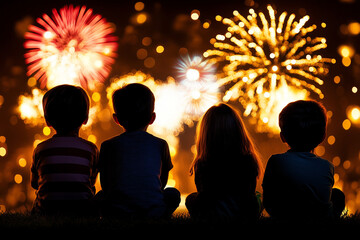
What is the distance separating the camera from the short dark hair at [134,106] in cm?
249

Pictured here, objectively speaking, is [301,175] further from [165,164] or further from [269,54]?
[269,54]

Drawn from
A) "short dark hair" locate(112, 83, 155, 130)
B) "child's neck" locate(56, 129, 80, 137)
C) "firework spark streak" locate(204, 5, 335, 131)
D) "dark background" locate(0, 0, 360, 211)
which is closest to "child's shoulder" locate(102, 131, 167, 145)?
"short dark hair" locate(112, 83, 155, 130)

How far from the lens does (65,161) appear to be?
7.71ft

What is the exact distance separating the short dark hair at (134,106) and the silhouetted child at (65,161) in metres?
0.22

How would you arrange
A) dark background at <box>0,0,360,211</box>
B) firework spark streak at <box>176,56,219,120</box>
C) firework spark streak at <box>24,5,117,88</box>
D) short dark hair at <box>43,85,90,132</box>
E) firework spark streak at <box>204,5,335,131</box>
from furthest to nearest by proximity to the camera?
dark background at <box>0,0,360,211</box> < firework spark streak at <box>176,56,219,120</box> < firework spark streak at <box>24,5,117,88</box> < firework spark streak at <box>204,5,335,131</box> < short dark hair at <box>43,85,90,132</box>

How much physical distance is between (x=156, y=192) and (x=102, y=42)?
671 cm

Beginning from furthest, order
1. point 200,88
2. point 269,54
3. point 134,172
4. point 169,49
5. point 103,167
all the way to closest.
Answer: point 169,49, point 200,88, point 269,54, point 103,167, point 134,172

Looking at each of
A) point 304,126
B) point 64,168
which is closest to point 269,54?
point 304,126

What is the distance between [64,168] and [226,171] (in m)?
0.95

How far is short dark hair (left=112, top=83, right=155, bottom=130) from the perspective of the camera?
249 centimetres

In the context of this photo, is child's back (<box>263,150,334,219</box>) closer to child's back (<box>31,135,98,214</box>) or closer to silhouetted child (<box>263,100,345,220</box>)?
silhouetted child (<box>263,100,345,220</box>)

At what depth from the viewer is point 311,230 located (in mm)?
1661

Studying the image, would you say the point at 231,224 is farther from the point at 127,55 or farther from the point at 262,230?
the point at 127,55

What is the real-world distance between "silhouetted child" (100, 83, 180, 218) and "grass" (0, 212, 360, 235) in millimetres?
556
